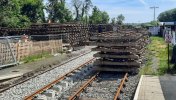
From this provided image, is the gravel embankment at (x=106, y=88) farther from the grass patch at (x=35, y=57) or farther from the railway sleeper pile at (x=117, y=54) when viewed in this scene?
the grass patch at (x=35, y=57)

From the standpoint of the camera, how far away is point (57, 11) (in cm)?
9031

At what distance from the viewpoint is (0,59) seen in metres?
22.8

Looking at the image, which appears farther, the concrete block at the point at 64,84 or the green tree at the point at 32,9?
the green tree at the point at 32,9

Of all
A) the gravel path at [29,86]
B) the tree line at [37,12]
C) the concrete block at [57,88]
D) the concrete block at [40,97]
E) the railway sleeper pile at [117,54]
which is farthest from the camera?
the tree line at [37,12]

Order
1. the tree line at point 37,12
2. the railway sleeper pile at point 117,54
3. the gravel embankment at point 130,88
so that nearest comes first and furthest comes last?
1. the gravel embankment at point 130,88
2. the railway sleeper pile at point 117,54
3. the tree line at point 37,12

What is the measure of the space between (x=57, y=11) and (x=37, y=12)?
13373 millimetres

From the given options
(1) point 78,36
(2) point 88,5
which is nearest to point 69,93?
(1) point 78,36

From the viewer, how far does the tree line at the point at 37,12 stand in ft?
148

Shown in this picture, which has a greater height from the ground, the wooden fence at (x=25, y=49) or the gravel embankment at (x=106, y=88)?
the wooden fence at (x=25, y=49)

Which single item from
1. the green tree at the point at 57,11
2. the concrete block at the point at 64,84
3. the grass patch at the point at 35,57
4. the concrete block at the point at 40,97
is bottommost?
the grass patch at the point at 35,57

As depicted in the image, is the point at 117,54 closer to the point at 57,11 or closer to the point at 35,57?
the point at 35,57

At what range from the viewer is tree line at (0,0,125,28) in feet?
148

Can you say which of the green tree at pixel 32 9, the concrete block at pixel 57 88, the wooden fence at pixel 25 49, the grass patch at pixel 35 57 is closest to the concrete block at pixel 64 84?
the concrete block at pixel 57 88

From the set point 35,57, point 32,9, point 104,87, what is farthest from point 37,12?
point 104,87
